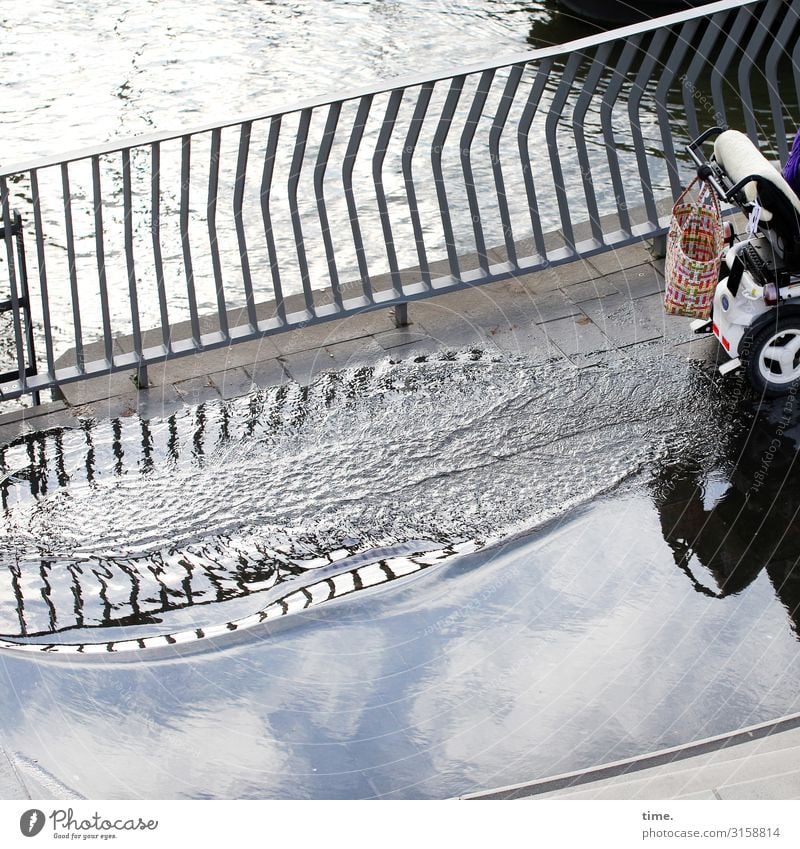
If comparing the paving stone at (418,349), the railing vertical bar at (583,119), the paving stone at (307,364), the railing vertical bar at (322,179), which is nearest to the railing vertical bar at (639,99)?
the railing vertical bar at (583,119)

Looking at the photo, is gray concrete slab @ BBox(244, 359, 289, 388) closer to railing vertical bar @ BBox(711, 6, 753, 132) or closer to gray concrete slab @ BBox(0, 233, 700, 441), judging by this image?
gray concrete slab @ BBox(0, 233, 700, 441)

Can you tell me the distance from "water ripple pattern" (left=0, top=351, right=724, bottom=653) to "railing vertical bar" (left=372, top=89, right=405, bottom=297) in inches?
20.1

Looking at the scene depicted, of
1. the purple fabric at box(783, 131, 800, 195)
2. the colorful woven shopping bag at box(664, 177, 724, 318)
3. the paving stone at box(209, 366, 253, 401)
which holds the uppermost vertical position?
the purple fabric at box(783, 131, 800, 195)

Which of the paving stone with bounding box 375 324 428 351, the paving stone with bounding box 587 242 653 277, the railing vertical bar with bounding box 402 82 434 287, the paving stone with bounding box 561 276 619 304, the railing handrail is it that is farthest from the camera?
the paving stone with bounding box 587 242 653 277

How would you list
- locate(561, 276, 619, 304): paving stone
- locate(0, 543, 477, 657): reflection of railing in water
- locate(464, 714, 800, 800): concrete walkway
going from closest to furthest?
locate(464, 714, 800, 800): concrete walkway < locate(0, 543, 477, 657): reflection of railing in water < locate(561, 276, 619, 304): paving stone

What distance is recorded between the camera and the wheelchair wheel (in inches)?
218

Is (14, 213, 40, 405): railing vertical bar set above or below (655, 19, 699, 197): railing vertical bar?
below

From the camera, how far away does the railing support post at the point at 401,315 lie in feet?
21.0

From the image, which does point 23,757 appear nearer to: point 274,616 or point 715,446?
point 274,616

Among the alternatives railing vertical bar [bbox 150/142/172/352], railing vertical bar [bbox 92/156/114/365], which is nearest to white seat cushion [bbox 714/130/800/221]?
railing vertical bar [bbox 150/142/172/352]

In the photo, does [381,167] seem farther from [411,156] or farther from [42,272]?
[42,272]

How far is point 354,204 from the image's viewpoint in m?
6.14

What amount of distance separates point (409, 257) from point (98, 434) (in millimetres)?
2400

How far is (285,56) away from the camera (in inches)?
393
